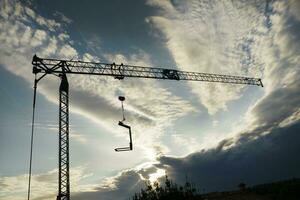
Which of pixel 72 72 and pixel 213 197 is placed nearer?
pixel 213 197

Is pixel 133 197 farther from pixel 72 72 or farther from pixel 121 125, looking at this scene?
pixel 72 72

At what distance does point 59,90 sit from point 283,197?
3348 centimetres

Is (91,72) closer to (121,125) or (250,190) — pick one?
(121,125)

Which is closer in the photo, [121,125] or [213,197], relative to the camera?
[121,125]

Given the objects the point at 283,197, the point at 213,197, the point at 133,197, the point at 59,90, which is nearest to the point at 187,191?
the point at 213,197

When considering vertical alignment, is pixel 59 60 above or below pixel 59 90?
above

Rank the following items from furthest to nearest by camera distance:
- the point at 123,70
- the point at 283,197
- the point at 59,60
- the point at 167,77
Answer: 1. the point at 167,77
2. the point at 123,70
3. the point at 59,60
4. the point at 283,197

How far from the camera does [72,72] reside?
158 feet

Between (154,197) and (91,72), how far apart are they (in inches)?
920

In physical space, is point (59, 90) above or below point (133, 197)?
above

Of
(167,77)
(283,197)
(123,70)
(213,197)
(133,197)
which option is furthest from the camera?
(167,77)

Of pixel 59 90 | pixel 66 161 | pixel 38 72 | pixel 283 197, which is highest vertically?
pixel 38 72

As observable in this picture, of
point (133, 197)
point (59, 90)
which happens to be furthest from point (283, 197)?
point (59, 90)

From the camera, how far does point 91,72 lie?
49.6 meters
